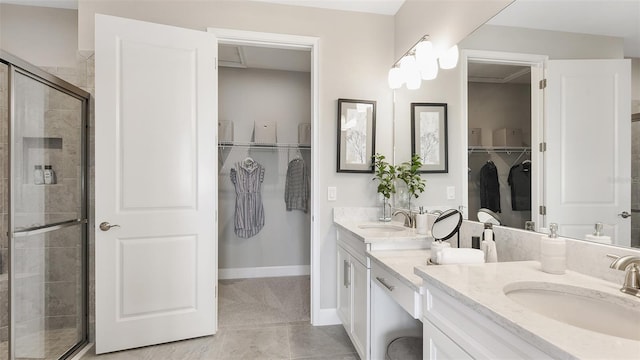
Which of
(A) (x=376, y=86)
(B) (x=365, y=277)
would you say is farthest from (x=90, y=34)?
(B) (x=365, y=277)

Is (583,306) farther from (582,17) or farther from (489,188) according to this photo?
(582,17)

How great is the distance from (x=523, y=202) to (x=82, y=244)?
9.10 ft

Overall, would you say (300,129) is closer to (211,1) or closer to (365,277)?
(211,1)

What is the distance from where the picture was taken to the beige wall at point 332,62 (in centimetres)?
243

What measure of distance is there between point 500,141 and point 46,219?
2.72 metres

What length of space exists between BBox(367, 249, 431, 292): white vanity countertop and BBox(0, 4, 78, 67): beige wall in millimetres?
3234

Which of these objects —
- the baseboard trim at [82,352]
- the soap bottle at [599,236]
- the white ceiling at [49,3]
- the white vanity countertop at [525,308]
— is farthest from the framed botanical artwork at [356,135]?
the white ceiling at [49,3]

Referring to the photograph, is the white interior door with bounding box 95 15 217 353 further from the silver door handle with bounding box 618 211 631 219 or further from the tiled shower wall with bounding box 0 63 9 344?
the silver door handle with bounding box 618 211 631 219

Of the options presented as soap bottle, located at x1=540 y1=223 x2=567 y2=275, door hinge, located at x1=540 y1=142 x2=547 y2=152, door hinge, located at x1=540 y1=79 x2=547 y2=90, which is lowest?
soap bottle, located at x1=540 y1=223 x2=567 y2=275

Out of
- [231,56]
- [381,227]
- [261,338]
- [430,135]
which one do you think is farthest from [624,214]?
[231,56]

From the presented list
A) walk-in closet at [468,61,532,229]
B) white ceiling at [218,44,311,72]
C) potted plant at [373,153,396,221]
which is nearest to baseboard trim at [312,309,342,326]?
potted plant at [373,153,396,221]

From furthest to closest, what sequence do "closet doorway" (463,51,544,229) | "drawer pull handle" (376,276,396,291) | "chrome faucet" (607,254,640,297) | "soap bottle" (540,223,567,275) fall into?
1. "drawer pull handle" (376,276,396,291)
2. "closet doorway" (463,51,544,229)
3. "soap bottle" (540,223,567,275)
4. "chrome faucet" (607,254,640,297)

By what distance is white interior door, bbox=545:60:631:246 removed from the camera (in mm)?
957

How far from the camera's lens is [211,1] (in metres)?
2.39
